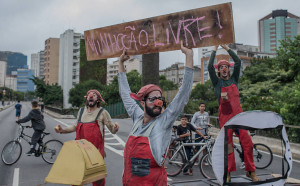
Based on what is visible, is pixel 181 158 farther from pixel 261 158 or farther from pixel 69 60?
pixel 69 60

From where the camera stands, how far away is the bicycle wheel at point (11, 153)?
7.82 meters

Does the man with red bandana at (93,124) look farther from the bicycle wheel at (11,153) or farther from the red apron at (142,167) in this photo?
the bicycle wheel at (11,153)

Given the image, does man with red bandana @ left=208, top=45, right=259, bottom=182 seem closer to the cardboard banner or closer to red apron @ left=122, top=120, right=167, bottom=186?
the cardboard banner

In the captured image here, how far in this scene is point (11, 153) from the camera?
796 centimetres

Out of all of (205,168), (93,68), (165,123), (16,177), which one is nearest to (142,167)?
(165,123)

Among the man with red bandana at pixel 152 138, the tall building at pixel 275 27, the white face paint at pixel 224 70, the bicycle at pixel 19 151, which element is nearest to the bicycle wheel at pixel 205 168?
the white face paint at pixel 224 70

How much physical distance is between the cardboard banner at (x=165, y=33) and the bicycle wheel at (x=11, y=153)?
5.33 metres

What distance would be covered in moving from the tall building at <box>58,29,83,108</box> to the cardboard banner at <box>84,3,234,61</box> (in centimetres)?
8739

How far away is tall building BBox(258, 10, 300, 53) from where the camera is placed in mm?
168125

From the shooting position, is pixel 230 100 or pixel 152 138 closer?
pixel 152 138

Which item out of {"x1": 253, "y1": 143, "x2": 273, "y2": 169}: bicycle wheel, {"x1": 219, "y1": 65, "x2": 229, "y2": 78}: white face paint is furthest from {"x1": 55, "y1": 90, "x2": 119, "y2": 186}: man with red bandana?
{"x1": 253, "y1": 143, "x2": 273, "y2": 169}: bicycle wheel

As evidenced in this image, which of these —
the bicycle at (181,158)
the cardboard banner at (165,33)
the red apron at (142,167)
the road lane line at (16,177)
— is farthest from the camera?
the bicycle at (181,158)

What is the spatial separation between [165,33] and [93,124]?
7.58 feet

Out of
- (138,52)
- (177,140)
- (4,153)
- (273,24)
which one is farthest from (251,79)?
(273,24)
